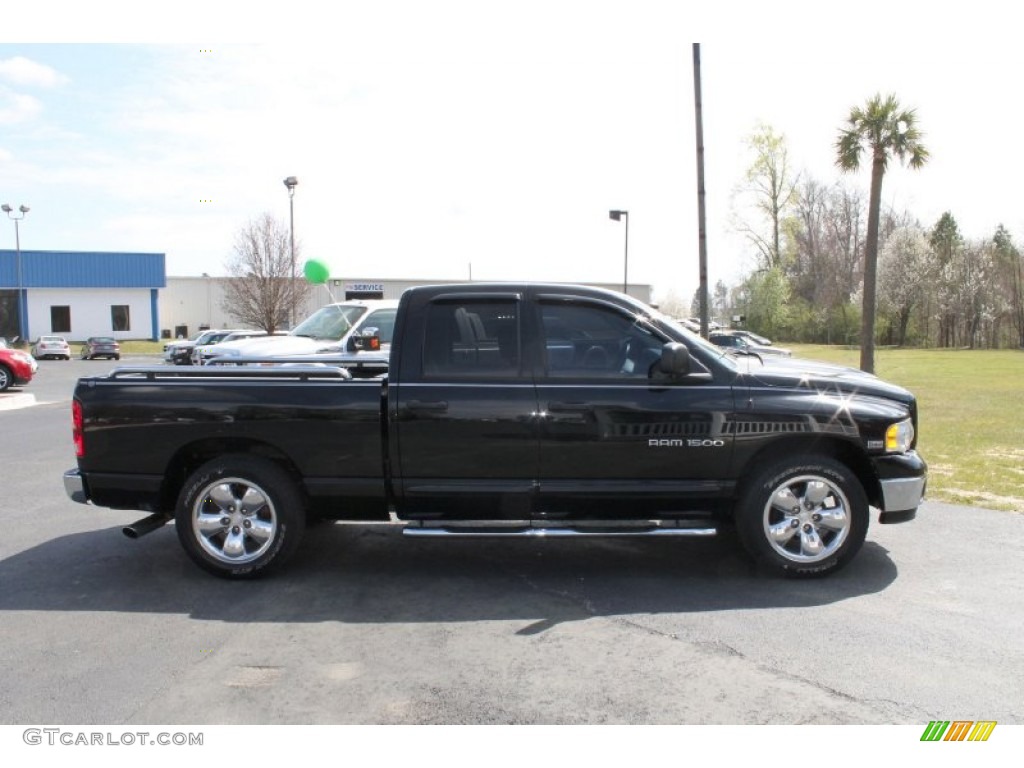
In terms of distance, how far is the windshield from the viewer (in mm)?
11180

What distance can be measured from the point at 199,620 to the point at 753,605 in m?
3.34

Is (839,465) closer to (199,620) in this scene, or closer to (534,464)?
(534,464)

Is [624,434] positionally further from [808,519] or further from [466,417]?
[808,519]

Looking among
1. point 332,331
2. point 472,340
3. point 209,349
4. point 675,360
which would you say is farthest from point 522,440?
point 209,349

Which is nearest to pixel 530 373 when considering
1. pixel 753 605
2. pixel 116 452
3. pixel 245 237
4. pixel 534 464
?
pixel 534 464

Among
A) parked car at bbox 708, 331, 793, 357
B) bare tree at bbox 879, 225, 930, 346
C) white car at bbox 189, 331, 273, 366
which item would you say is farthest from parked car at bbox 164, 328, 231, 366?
bare tree at bbox 879, 225, 930, 346

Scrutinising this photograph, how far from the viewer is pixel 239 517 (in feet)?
17.2

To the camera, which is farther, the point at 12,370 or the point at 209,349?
the point at 12,370

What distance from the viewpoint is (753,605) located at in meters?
4.75

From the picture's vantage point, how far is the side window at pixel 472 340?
517 cm

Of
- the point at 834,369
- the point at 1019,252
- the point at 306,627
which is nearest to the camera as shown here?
the point at 306,627

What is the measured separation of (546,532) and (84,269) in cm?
5971

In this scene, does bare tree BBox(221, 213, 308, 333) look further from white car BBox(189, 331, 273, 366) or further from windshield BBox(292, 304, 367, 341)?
windshield BBox(292, 304, 367, 341)

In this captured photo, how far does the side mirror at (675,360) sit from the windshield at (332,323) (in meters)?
6.92
